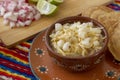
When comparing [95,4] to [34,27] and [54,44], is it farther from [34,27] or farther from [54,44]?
[54,44]

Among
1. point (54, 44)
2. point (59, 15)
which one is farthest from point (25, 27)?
point (54, 44)

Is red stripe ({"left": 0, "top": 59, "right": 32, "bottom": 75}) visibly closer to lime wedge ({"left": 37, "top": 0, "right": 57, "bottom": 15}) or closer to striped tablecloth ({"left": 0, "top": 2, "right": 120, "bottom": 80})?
striped tablecloth ({"left": 0, "top": 2, "right": 120, "bottom": 80})

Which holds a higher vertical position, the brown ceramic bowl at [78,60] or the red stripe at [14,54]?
the brown ceramic bowl at [78,60]

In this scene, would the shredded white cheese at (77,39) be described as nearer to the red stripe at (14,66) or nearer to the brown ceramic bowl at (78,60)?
the brown ceramic bowl at (78,60)

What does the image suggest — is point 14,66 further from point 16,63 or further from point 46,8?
point 46,8

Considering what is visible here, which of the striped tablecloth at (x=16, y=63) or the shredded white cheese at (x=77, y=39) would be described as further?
the striped tablecloth at (x=16, y=63)

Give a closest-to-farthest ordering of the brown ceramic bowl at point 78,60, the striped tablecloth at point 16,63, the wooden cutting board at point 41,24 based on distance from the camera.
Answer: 1. the brown ceramic bowl at point 78,60
2. the striped tablecloth at point 16,63
3. the wooden cutting board at point 41,24

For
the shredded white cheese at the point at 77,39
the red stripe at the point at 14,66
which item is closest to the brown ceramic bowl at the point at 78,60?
the shredded white cheese at the point at 77,39

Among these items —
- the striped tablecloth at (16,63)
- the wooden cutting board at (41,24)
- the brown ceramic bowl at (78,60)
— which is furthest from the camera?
the wooden cutting board at (41,24)
